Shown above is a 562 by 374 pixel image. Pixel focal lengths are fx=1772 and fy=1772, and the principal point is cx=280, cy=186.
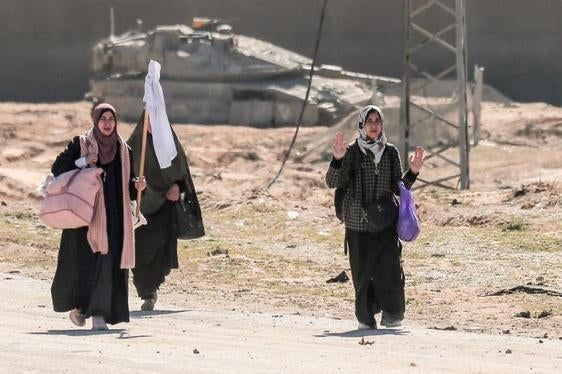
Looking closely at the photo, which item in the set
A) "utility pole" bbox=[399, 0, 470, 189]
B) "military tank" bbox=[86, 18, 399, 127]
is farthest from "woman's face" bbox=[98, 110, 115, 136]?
"military tank" bbox=[86, 18, 399, 127]

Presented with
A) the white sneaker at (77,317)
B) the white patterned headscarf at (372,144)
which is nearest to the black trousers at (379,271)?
the white patterned headscarf at (372,144)

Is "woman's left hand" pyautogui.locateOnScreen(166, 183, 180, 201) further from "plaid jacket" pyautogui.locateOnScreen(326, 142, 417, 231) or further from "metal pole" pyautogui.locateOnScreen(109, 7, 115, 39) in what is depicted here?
"metal pole" pyautogui.locateOnScreen(109, 7, 115, 39)

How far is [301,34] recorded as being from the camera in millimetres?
38812

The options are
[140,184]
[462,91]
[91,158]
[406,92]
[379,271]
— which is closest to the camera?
[91,158]

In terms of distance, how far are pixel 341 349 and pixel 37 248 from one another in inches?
321

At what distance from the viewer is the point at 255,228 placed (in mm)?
20078

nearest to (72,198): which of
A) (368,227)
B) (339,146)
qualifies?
(339,146)

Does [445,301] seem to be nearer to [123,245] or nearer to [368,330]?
[368,330]

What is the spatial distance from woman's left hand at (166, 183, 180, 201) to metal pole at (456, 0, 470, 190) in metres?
8.83

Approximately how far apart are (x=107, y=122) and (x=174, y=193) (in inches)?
73.1

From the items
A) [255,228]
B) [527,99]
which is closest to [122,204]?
[255,228]

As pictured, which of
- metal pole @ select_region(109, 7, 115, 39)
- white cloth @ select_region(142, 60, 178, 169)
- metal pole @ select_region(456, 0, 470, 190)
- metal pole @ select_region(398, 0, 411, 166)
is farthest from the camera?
metal pole @ select_region(109, 7, 115, 39)

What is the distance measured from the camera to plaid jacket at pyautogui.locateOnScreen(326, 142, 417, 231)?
1129cm

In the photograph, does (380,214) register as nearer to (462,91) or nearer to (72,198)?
(72,198)
